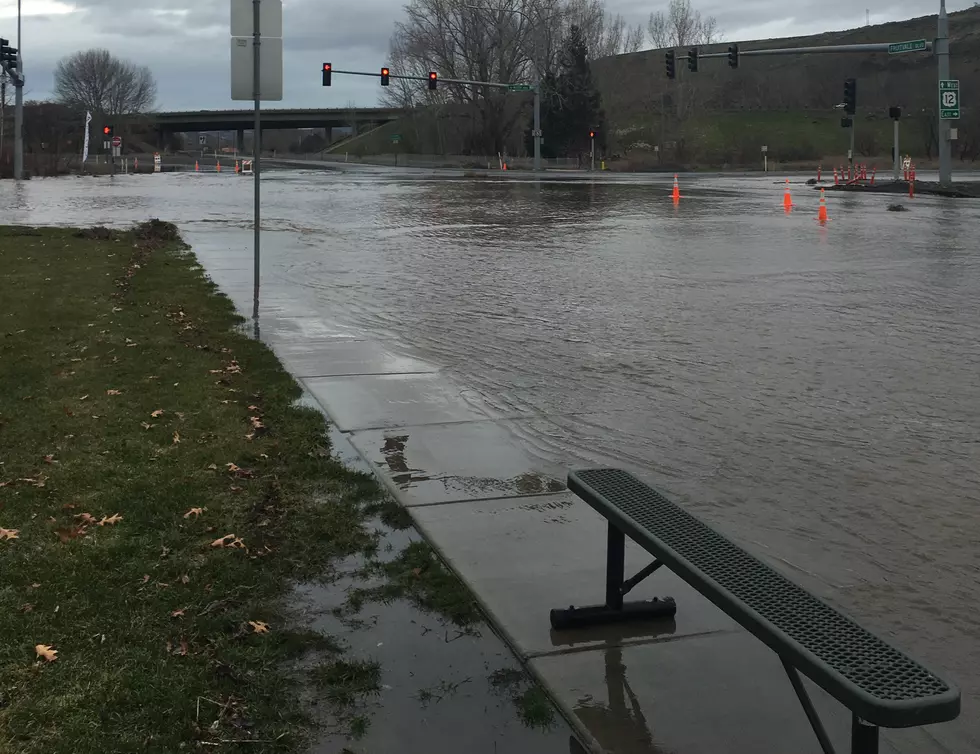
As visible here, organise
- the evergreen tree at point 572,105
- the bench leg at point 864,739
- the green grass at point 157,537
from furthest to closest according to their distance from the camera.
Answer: the evergreen tree at point 572,105 < the green grass at point 157,537 < the bench leg at point 864,739

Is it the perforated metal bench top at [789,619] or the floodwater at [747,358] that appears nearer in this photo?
the perforated metal bench top at [789,619]

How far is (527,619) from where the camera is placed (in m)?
4.38

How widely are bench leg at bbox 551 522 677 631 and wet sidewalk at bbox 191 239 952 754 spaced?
48 millimetres

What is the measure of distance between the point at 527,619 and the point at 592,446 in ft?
8.73

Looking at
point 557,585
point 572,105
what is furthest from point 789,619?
point 572,105

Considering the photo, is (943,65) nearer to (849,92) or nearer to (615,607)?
(849,92)

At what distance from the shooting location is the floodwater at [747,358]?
5336 millimetres

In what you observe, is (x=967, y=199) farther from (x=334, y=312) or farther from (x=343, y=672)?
(x=343, y=672)

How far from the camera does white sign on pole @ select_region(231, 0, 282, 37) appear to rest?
1072cm

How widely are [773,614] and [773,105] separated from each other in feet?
505

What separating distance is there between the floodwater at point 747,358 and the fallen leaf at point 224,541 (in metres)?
2.20

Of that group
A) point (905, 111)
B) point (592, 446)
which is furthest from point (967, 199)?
point (905, 111)

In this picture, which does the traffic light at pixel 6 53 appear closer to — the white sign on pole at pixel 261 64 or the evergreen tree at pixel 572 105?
the white sign on pole at pixel 261 64

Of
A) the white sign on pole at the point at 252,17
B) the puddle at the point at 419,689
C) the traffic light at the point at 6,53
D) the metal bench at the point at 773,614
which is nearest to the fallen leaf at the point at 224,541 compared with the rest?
the puddle at the point at 419,689
